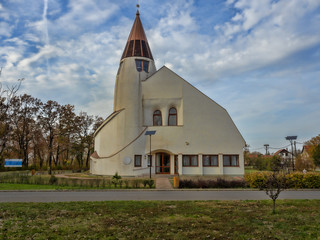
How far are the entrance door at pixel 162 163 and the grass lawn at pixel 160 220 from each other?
1813 centimetres

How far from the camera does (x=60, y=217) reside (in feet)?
26.6

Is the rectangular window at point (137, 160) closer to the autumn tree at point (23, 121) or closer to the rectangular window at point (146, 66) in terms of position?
the rectangular window at point (146, 66)

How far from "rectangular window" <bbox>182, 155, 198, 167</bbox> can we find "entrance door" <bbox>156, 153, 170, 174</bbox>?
1996mm

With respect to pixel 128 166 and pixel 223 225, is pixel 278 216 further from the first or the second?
pixel 128 166

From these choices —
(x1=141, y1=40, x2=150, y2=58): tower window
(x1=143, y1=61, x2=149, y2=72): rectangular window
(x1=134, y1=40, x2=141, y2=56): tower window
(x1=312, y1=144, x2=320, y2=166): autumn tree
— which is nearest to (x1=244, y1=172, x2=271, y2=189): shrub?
(x1=143, y1=61, x2=149, y2=72): rectangular window

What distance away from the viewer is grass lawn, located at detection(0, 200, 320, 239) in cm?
639

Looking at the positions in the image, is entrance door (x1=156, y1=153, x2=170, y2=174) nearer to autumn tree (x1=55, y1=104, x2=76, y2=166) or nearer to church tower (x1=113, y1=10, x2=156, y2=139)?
church tower (x1=113, y1=10, x2=156, y2=139)

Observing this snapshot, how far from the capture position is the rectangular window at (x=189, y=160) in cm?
2791

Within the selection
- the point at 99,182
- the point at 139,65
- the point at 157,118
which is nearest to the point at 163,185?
the point at 99,182

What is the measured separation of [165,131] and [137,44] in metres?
12.6

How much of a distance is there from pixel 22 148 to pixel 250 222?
42.2 metres

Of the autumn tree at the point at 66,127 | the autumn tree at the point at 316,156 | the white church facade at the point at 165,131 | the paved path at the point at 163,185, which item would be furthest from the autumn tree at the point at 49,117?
the autumn tree at the point at 316,156

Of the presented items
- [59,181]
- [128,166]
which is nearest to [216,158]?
[128,166]

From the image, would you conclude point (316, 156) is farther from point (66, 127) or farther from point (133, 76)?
point (66, 127)
